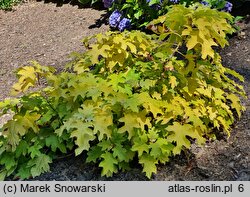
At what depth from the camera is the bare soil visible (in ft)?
8.92

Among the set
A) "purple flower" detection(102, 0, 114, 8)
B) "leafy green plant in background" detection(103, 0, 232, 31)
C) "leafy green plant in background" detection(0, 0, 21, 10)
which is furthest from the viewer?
"leafy green plant in background" detection(0, 0, 21, 10)

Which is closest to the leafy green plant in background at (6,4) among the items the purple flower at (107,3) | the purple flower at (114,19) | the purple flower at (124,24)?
the purple flower at (107,3)

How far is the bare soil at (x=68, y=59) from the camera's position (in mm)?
2719

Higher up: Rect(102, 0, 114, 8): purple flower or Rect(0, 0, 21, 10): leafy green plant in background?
Rect(102, 0, 114, 8): purple flower

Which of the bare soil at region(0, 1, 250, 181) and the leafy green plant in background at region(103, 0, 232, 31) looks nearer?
the bare soil at region(0, 1, 250, 181)

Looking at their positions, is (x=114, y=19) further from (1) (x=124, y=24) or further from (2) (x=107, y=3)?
(2) (x=107, y=3)

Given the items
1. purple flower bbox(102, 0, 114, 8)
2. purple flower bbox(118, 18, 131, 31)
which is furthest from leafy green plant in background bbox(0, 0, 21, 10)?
purple flower bbox(118, 18, 131, 31)

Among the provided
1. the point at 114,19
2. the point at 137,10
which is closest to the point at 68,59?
the point at 114,19

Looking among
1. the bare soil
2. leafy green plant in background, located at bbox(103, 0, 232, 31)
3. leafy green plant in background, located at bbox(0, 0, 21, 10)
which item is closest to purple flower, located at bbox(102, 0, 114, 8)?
leafy green plant in background, located at bbox(103, 0, 232, 31)

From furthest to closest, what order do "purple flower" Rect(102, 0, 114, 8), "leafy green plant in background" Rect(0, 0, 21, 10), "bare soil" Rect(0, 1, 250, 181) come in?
"leafy green plant in background" Rect(0, 0, 21, 10), "purple flower" Rect(102, 0, 114, 8), "bare soil" Rect(0, 1, 250, 181)

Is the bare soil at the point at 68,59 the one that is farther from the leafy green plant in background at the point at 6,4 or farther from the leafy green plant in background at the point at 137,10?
the leafy green plant in background at the point at 137,10

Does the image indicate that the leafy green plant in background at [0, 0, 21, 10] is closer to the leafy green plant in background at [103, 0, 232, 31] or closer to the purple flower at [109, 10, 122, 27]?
the leafy green plant in background at [103, 0, 232, 31]

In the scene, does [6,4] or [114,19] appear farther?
[6,4]

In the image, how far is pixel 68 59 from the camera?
13.8 ft
